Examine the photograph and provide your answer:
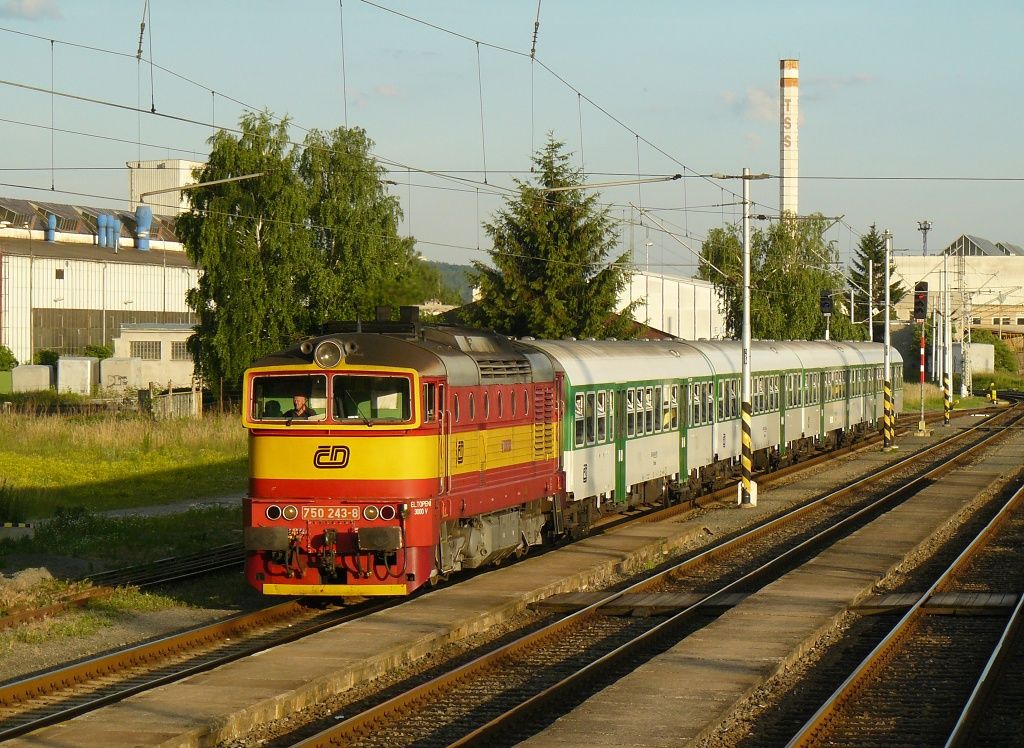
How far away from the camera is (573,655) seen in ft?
48.5

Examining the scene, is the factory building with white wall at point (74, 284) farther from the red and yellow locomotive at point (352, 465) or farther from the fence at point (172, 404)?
the red and yellow locomotive at point (352, 465)

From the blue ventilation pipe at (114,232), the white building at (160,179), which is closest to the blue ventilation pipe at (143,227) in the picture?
the blue ventilation pipe at (114,232)

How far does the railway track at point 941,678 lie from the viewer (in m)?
11.6

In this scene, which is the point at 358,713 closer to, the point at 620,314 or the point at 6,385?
the point at 620,314

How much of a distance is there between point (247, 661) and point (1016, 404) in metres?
76.6

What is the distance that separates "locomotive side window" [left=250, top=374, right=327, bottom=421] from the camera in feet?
53.2

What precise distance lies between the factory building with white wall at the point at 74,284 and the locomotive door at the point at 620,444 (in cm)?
5621

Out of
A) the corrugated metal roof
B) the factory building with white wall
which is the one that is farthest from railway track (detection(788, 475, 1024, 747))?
the corrugated metal roof

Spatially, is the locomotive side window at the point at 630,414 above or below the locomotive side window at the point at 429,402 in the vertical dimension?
below

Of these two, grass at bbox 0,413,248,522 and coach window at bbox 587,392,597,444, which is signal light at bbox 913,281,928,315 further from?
coach window at bbox 587,392,597,444

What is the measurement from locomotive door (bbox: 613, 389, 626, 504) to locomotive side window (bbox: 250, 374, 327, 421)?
31.7 ft

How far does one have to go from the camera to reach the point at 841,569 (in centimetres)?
2012

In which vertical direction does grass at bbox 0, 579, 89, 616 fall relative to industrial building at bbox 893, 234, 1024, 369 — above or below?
below

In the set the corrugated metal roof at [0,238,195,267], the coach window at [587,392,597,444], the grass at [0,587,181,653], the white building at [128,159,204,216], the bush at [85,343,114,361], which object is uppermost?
Result: the white building at [128,159,204,216]
